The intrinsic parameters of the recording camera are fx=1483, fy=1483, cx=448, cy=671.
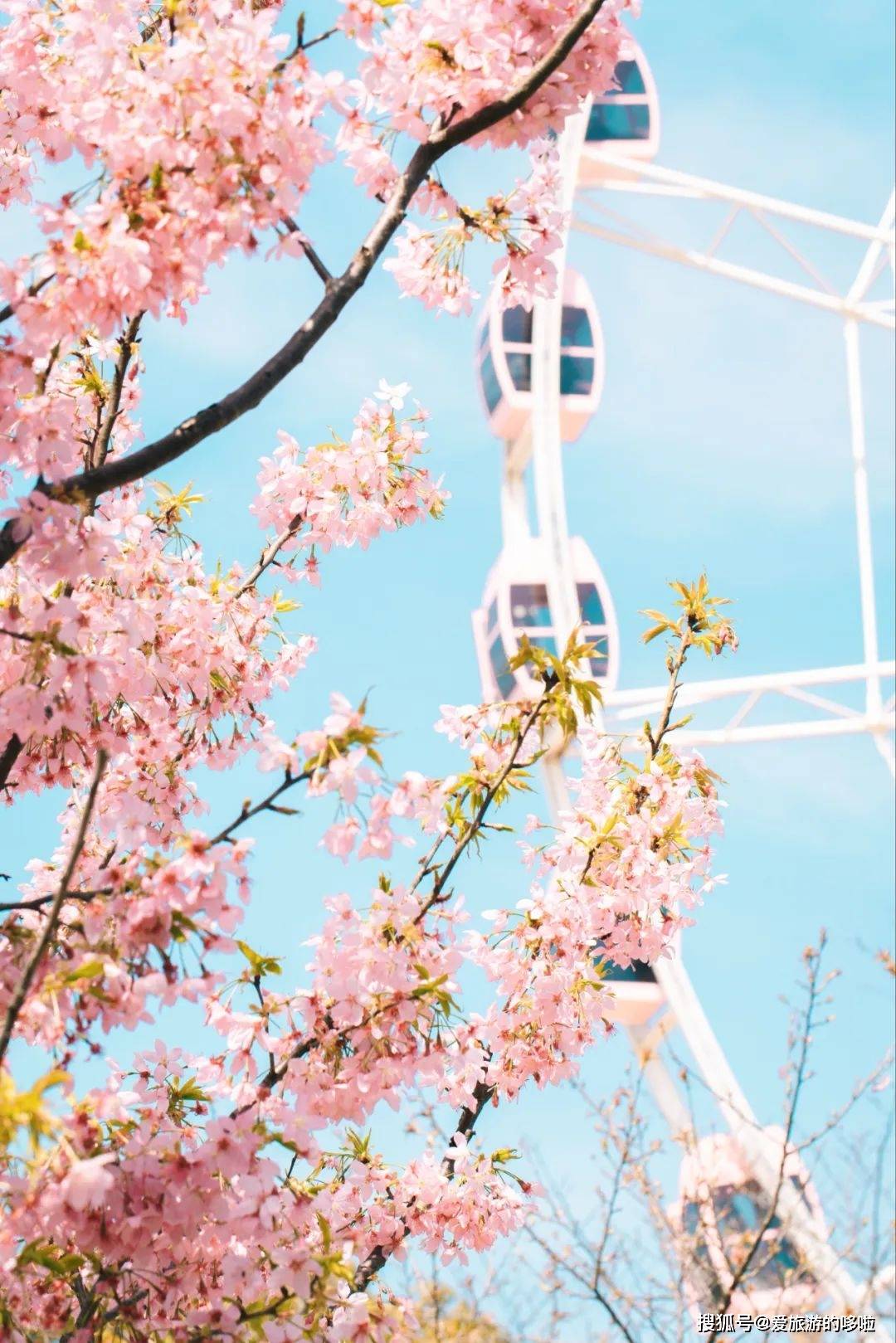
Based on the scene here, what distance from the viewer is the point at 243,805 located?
187 centimetres

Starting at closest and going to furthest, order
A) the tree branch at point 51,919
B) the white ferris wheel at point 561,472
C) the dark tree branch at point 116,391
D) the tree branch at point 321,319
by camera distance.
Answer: the tree branch at point 51,919, the tree branch at point 321,319, the dark tree branch at point 116,391, the white ferris wheel at point 561,472

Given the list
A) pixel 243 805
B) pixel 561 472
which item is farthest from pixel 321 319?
pixel 561 472

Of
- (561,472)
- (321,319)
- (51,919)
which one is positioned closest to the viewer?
(51,919)

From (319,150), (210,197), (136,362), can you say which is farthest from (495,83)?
(136,362)

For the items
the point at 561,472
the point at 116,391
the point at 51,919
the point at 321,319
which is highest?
the point at 561,472

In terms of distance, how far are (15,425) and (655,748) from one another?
1.50m

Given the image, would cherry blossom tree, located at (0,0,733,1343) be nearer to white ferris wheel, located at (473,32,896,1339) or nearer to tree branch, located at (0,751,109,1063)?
tree branch, located at (0,751,109,1063)

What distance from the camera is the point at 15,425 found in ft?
6.92

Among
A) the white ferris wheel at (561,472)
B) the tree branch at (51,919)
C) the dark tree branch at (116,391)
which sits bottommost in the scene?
the tree branch at (51,919)

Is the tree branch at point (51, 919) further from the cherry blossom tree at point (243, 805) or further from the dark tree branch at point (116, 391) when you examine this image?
the dark tree branch at point (116, 391)

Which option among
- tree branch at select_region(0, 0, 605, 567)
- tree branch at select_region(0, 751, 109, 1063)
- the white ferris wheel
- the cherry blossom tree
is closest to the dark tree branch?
the cherry blossom tree

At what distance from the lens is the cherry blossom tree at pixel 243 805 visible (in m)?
1.87

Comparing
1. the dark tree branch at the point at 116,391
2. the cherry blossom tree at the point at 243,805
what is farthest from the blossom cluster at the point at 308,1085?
the dark tree branch at the point at 116,391

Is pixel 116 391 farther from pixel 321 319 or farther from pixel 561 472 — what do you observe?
pixel 561 472
